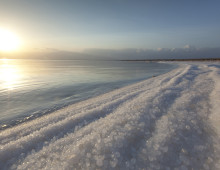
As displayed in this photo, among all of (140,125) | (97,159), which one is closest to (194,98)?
(140,125)

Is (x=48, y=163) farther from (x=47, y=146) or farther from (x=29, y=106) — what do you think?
(x=29, y=106)

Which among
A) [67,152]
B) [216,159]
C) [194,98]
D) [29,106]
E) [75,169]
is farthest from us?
[29,106]

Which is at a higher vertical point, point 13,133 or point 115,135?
point 115,135

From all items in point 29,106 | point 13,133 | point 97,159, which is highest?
point 97,159

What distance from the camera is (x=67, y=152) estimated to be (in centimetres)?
203

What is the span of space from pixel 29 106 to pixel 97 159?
5.54 m

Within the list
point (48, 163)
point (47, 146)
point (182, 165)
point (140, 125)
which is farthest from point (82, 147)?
point (182, 165)

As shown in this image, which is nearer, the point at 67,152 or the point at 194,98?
the point at 67,152

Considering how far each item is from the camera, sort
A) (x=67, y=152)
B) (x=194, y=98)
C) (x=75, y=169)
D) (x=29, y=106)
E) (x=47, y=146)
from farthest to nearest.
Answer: (x=29, y=106) < (x=194, y=98) < (x=47, y=146) < (x=67, y=152) < (x=75, y=169)

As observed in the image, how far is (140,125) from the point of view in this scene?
106 inches

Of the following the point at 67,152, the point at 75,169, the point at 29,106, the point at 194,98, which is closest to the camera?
the point at 75,169

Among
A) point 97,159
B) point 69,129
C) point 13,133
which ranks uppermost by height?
point 97,159

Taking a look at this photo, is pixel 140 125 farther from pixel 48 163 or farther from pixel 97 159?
pixel 48 163

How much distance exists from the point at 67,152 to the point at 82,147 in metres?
0.26
